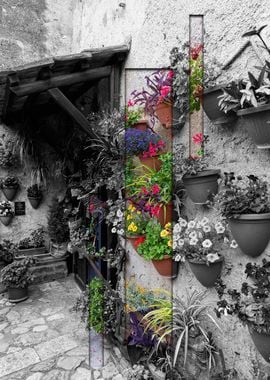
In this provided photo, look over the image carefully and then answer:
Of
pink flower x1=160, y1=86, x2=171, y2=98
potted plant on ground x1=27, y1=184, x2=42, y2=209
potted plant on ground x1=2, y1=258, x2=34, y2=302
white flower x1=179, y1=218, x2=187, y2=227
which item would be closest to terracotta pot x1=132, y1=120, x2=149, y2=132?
pink flower x1=160, y1=86, x2=171, y2=98

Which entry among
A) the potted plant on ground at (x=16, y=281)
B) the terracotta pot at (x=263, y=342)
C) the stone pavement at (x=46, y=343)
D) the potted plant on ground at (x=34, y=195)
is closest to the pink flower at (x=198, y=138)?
the terracotta pot at (x=263, y=342)

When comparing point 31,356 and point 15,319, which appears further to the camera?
point 15,319

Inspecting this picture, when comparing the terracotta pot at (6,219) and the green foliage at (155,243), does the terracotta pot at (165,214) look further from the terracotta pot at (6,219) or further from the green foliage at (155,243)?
the terracotta pot at (6,219)

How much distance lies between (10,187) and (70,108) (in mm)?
3138

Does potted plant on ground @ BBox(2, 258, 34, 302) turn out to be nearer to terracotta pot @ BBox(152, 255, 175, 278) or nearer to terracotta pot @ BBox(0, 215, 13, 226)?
terracotta pot @ BBox(0, 215, 13, 226)

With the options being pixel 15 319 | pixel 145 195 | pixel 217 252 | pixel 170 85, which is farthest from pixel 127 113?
pixel 15 319

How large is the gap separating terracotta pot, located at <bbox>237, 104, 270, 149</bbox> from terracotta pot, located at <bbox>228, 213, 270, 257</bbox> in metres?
0.42

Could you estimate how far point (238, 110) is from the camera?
5.50 feet

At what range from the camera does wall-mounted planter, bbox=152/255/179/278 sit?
8.37 feet

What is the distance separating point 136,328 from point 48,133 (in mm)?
4179

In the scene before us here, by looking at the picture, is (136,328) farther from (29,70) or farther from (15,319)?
(29,70)

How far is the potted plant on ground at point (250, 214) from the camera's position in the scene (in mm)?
1662

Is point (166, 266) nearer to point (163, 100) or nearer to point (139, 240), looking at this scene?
point (139, 240)

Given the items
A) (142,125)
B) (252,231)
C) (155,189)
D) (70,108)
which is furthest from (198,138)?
(70,108)
